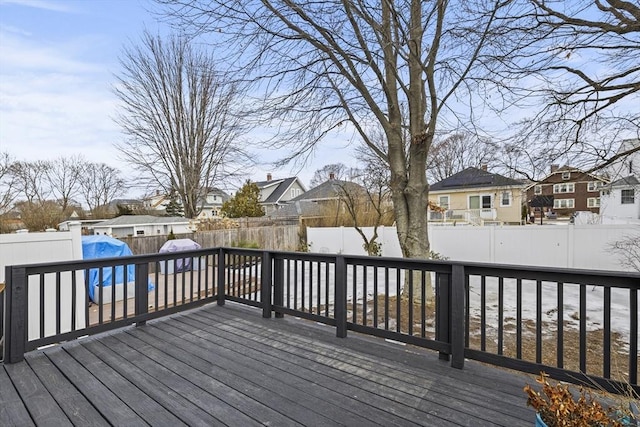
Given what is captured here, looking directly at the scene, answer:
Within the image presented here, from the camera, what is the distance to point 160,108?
14406 mm

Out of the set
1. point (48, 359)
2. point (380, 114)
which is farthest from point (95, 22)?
point (48, 359)

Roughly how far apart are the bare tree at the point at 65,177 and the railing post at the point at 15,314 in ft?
61.0

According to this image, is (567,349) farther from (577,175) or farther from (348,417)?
(348,417)

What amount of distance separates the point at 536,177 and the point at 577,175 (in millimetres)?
651

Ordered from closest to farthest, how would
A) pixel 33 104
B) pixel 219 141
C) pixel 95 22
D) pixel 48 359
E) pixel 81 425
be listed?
pixel 81 425, pixel 48 359, pixel 95 22, pixel 33 104, pixel 219 141

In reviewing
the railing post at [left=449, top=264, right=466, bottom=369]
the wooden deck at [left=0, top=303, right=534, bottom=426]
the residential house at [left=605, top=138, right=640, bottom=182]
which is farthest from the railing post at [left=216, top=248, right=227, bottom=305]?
the residential house at [left=605, top=138, right=640, bottom=182]

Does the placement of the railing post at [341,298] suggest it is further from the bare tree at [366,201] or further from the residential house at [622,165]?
the bare tree at [366,201]

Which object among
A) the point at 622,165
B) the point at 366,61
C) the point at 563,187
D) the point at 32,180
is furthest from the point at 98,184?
the point at 563,187

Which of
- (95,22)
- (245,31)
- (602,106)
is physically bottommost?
(602,106)

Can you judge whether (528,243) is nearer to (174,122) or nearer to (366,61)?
(366,61)

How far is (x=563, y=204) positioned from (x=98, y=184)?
1513 inches

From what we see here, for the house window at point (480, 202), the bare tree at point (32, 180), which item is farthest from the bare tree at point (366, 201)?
the bare tree at point (32, 180)

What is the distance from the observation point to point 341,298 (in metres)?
3.13

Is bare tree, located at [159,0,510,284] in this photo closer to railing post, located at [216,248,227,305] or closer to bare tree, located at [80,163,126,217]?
railing post, located at [216,248,227,305]
